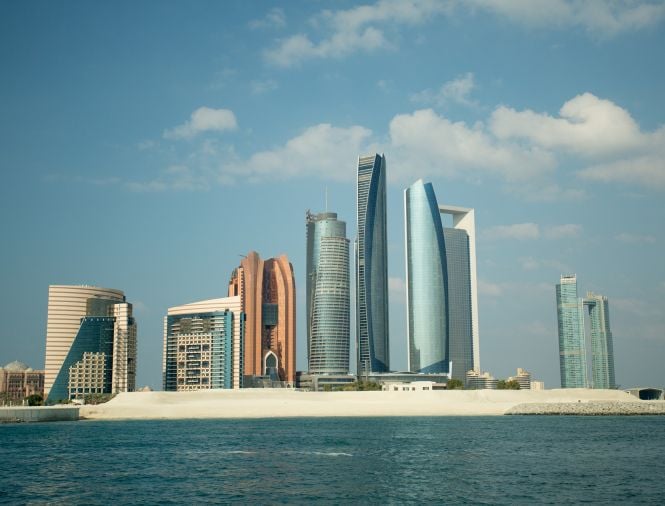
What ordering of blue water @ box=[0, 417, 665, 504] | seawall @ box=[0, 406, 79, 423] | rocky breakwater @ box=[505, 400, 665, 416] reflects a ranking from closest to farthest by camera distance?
blue water @ box=[0, 417, 665, 504], rocky breakwater @ box=[505, 400, 665, 416], seawall @ box=[0, 406, 79, 423]

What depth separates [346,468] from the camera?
7056 cm

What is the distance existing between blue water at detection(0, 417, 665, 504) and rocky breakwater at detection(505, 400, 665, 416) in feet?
186

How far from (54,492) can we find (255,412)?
5469 inches

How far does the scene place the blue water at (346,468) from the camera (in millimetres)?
55656

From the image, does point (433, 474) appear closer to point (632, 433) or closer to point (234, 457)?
point (234, 457)

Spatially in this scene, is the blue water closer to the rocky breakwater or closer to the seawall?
the rocky breakwater

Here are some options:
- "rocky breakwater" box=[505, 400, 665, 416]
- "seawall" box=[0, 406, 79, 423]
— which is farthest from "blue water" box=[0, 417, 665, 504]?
"seawall" box=[0, 406, 79, 423]

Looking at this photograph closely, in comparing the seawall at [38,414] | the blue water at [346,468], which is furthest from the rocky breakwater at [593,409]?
the seawall at [38,414]

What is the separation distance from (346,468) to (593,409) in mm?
120982

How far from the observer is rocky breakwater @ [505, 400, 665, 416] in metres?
172

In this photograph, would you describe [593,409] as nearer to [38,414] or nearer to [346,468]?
[346,468]

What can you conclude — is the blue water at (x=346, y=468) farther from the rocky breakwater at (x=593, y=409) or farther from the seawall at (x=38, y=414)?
the seawall at (x=38, y=414)

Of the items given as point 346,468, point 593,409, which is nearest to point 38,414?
point 593,409

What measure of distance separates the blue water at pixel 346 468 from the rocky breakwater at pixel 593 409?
56751mm
